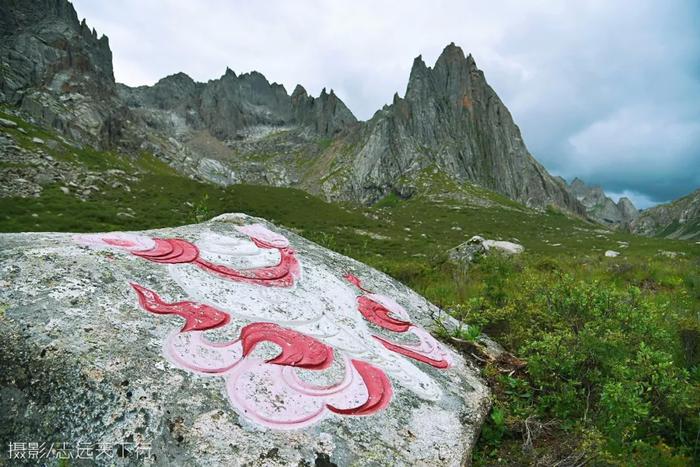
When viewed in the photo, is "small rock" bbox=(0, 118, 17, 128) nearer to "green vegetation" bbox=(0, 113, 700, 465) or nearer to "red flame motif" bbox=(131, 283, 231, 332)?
"green vegetation" bbox=(0, 113, 700, 465)

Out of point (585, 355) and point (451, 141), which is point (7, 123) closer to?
point (585, 355)

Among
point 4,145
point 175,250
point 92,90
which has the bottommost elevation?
point 4,145

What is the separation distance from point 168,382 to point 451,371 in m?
4.34

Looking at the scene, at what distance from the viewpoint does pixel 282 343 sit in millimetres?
5828

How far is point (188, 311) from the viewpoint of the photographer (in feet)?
19.1

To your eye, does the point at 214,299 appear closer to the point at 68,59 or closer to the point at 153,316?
the point at 153,316

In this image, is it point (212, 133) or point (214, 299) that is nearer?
point (214, 299)

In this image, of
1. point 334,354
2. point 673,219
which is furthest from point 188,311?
point 673,219

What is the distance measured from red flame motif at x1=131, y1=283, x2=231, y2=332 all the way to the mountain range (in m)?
77.9

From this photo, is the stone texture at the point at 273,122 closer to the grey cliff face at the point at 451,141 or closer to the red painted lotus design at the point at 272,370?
the grey cliff face at the point at 451,141

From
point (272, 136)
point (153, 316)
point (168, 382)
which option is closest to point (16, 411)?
point (168, 382)

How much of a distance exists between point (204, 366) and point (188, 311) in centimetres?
116

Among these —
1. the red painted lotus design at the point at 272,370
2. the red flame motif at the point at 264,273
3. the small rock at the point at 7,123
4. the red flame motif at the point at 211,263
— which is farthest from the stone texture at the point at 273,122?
the red painted lotus design at the point at 272,370

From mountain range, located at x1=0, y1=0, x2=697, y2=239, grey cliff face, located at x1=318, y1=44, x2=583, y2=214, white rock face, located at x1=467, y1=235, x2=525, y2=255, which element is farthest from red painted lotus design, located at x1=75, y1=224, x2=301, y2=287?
grey cliff face, located at x1=318, y1=44, x2=583, y2=214
